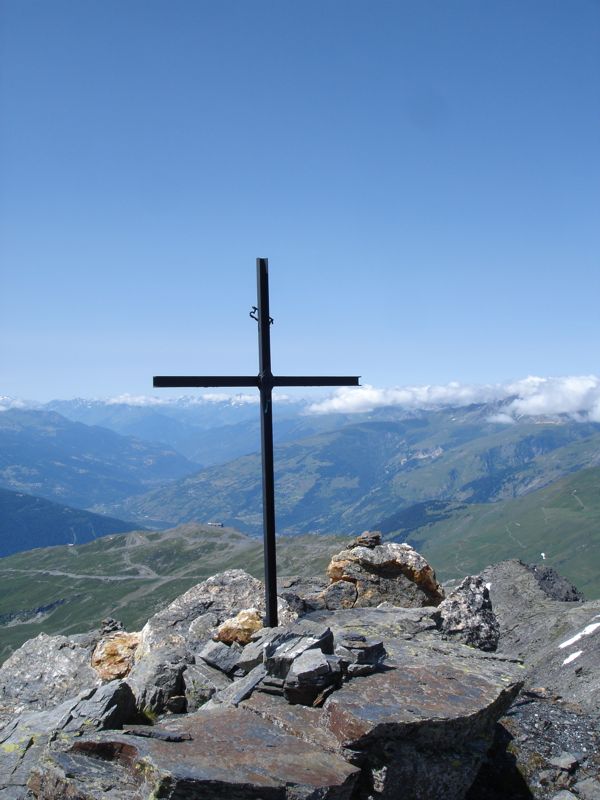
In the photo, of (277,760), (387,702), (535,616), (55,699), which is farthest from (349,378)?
(535,616)

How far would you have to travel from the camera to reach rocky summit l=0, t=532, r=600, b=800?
833cm

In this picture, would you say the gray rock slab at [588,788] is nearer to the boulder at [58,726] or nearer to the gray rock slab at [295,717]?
the gray rock slab at [295,717]

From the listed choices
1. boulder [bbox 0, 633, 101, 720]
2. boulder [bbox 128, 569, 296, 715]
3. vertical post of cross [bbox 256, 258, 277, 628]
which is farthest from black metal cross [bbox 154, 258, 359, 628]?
boulder [bbox 0, 633, 101, 720]

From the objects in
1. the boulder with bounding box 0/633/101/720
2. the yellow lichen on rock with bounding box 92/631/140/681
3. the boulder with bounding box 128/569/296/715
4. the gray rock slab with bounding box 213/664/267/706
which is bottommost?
the boulder with bounding box 0/633/101/720

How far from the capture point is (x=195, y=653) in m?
14.9

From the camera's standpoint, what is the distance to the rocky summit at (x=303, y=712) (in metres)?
8.33

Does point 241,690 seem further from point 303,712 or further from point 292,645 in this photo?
point 303,712

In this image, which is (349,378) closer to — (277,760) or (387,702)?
(387,702)

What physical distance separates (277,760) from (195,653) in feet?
22.5

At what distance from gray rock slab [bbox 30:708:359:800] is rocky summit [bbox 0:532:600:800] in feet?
0.08

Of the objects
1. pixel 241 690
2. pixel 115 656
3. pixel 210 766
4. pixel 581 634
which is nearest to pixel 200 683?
pixel 241 690

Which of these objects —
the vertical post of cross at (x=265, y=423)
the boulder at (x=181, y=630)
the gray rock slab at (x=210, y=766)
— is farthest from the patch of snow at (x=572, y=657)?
the gray rock slab at (x=210, y=766)

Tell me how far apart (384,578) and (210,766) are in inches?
A: 471

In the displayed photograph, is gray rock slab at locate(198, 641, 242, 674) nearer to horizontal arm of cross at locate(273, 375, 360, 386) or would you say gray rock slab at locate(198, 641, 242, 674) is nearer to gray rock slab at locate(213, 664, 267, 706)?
gray rock slab at locate(213, 664, 267, 706)
